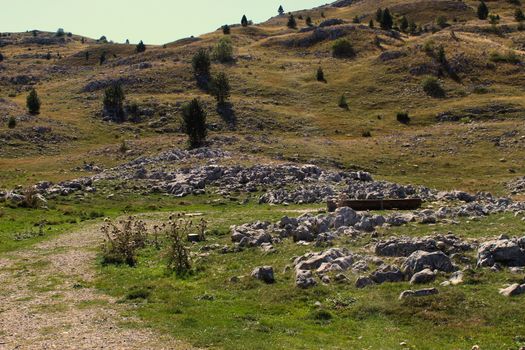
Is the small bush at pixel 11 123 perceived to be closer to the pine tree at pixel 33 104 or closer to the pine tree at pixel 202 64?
the pine tree at pixel 33 104

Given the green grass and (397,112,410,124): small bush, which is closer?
the green grass

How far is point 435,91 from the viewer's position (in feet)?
324

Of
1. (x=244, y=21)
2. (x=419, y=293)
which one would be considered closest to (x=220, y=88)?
(x=419, y=293)

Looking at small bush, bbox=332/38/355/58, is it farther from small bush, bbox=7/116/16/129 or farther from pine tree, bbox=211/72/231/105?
small bush, bbox=7/116/16/129

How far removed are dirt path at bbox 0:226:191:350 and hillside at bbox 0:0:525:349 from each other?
87 centimetres

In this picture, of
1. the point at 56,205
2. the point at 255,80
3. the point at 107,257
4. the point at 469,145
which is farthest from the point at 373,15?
Result: the point at 107,257

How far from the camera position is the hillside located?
18.3m

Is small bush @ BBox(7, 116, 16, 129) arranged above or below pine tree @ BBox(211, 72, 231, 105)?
below

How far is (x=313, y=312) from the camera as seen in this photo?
722 inches

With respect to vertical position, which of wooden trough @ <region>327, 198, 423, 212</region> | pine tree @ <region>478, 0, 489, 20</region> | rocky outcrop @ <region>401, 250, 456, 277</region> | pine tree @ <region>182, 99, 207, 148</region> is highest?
pine tree @ <region>478, 0, 489, 20</region>

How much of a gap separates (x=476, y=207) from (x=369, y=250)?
1299 centimetres

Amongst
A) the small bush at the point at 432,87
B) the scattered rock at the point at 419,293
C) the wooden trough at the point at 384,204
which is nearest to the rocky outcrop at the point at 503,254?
the scattered rock at the point at 419,293

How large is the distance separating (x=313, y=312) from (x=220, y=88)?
259 feet

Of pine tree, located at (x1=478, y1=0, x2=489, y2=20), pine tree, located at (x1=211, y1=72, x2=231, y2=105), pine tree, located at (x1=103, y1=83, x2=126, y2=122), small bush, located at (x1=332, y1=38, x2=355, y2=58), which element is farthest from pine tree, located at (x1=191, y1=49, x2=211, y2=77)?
pine tree, located at (x1=478, y1=0, x2=489, y2=20)
